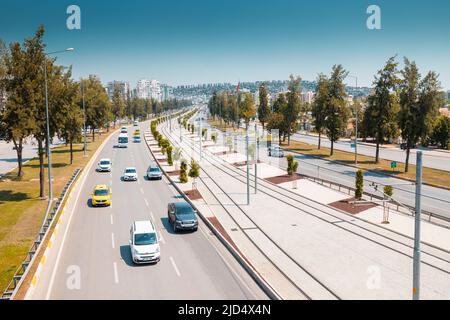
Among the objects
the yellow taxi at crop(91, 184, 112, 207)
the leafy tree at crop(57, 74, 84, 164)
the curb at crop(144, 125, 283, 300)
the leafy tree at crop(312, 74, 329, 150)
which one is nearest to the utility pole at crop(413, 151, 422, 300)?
the curb at crop(144, 125, 283, 300)

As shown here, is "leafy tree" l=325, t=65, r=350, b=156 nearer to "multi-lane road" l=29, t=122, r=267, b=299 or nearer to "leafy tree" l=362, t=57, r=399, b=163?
"leafy tree" l=362, t=57, r=399, b=163

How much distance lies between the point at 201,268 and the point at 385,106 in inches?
1800

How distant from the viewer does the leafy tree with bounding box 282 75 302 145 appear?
81.1m

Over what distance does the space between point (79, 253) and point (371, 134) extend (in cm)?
4732

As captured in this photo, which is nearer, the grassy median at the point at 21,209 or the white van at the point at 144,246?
the white van at the point at 144,246

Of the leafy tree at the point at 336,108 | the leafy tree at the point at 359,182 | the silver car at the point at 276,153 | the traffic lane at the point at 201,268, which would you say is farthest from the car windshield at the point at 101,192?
the leafy tree at the point at 336,108

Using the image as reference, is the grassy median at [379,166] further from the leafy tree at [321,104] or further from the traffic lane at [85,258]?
the traffic lane at [85,258]

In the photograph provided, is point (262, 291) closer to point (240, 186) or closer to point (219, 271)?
Answer: point (219, 271)

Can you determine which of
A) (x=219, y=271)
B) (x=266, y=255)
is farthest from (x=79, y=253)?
(x=266, y=255)

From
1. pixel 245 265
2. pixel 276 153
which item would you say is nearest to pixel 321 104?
pixel 276 153

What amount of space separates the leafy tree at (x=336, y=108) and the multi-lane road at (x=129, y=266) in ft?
135

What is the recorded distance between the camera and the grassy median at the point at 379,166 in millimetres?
46969

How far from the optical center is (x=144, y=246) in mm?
21984

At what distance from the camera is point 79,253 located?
76.9 feet
